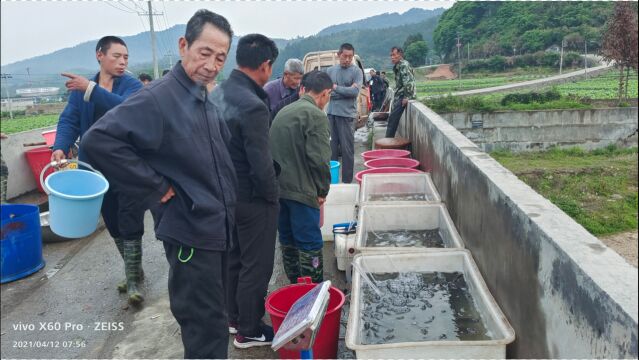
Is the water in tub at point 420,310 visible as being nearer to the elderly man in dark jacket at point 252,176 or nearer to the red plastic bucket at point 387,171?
the elderly man in dark jacket at point 252,176

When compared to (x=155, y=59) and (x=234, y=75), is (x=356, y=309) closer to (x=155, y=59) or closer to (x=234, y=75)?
(x=234, y=75)

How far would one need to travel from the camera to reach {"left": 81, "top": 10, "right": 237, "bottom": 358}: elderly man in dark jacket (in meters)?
1.96

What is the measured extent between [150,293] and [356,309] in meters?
2.03

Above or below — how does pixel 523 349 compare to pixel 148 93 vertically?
below

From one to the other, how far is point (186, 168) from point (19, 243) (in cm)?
307

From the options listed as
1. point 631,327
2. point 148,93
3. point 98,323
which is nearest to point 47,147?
point 98,323

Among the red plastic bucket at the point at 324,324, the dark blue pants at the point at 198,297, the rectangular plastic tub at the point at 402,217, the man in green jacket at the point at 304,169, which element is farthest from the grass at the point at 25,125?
the dark blue pants at the point at 198,297

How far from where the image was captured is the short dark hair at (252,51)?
113 inches

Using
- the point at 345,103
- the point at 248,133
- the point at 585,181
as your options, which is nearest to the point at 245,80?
the point at 248,133

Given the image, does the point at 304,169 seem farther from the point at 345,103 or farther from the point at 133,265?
the point at 345,103

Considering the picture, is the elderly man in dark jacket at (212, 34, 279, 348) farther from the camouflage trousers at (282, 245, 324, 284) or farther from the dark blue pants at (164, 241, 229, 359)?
the dark blue pants at (164, 241, 229, 359)

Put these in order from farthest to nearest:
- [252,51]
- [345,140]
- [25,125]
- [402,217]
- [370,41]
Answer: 1. [370,41]
2. [25,125]
3. [345,140]
4. [402,217]
5. [252,51]

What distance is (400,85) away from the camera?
806 centimetres

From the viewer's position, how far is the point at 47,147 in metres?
7.34
